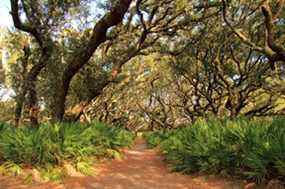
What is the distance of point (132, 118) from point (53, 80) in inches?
1039

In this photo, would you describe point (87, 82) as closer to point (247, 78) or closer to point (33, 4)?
point (33, 4)

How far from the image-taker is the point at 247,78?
2172 cm

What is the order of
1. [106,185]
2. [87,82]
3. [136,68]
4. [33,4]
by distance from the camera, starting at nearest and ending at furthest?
[106,185]
[33,4]
[87,82]
[136,68]

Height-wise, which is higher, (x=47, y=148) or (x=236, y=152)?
(x=47, y=148)

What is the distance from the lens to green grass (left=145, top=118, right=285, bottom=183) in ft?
23.0

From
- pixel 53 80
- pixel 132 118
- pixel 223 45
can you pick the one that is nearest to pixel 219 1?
pixel 223 45

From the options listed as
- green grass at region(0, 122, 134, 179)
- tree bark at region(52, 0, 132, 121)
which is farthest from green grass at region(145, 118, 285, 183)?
tree bark at region(52, 0, 132, 121)

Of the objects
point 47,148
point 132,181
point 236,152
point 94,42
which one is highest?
point 94,42

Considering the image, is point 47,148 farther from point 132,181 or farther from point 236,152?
point 236,152

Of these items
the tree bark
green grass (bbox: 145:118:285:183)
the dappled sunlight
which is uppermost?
the tree bark

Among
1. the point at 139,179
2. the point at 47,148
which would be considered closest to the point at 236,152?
the point at 139,179

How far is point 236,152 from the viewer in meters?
8.09

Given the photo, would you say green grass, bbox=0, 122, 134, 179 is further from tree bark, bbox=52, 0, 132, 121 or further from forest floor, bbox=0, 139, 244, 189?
tree bark, bbox=52, 0, 132, 121

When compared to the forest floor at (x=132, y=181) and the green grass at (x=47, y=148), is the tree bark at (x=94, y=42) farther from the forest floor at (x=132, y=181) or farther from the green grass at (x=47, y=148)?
the forest floor at (x=132, y=181)
